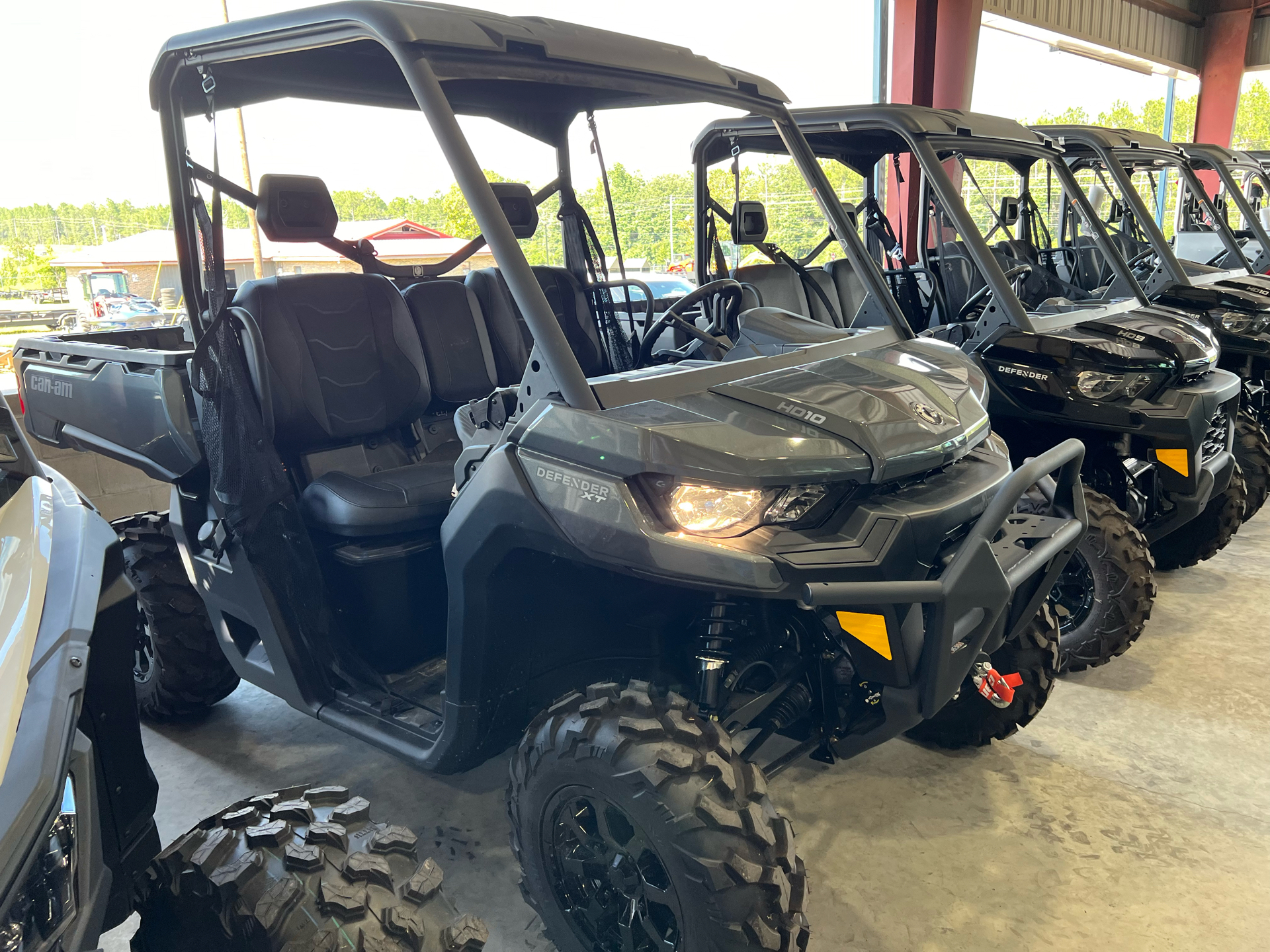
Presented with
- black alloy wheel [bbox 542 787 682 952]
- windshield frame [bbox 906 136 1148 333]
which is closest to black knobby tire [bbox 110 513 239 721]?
black alloy wheel [bbox 542 787 682 952]

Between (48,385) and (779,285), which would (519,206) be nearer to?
(48,385)

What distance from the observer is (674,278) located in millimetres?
4766

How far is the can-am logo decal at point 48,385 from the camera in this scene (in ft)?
9.91

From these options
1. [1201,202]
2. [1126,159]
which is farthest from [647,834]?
[1201,202]

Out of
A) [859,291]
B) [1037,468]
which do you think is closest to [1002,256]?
[859,291]

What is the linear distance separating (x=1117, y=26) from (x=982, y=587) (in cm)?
1511

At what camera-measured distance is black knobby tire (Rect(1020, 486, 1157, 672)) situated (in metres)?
3.27

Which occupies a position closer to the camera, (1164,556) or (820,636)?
(820,636)

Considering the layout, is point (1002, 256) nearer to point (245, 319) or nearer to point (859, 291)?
point (859, 291)

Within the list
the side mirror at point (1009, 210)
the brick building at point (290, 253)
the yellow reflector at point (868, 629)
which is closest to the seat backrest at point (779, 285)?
the side mirror at point (1009, 210)

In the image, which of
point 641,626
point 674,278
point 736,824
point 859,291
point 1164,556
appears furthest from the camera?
point 859,291

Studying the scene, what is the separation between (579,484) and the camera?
173cm

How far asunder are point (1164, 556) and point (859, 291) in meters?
2.09

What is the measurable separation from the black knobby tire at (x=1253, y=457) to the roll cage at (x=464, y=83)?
291cm
